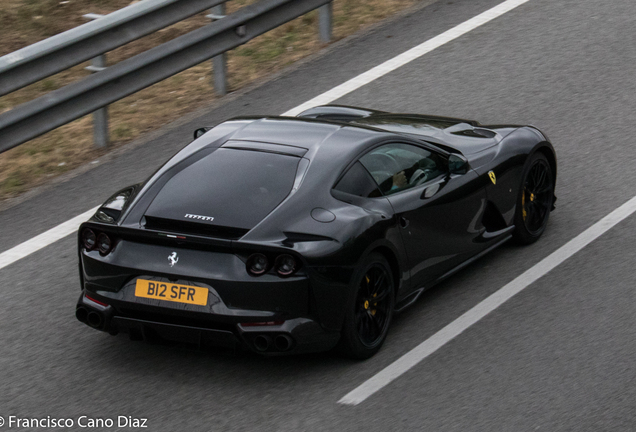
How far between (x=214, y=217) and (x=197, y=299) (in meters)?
0.48

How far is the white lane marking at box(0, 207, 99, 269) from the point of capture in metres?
7.60

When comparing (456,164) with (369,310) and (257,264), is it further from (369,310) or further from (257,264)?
(257,264)

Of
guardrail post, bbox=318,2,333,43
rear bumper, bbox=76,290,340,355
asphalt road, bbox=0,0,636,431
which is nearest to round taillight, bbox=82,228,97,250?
rear bumper, bbox=76,290,340,355

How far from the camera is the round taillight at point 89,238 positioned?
590 centimetres

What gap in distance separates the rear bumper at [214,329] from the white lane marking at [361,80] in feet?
7.10

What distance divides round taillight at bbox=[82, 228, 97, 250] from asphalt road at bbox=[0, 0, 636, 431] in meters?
0.72

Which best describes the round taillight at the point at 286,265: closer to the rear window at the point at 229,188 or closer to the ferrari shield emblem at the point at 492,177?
the rear window at the point at 229,188

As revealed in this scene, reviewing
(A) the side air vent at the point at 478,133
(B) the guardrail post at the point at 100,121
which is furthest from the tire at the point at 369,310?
(B) the guardrail post at the point at 100,121

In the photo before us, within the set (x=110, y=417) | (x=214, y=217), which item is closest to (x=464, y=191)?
(x=214, y=217)

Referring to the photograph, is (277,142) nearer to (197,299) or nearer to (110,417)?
(197,299)

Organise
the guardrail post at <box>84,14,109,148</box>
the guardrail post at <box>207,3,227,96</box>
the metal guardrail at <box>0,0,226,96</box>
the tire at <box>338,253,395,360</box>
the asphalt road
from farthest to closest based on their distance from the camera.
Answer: the guardrail post at <box>207,3,227,96</box> < the guardrail post at <box>84,14,109,148</box> < the metal guardrail at <box>0,0,226,96</box> < the tire at <box>338,253,395,360</box> < the asphalt road

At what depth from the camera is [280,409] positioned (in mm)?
5434

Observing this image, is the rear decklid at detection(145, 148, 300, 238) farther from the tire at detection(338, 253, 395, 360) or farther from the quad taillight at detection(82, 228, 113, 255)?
the tire at detection(338, 253, 395, 360)

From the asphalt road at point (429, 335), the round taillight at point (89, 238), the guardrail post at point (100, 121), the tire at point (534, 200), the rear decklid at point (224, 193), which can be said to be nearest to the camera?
the asphalt road at point (429, 335)
